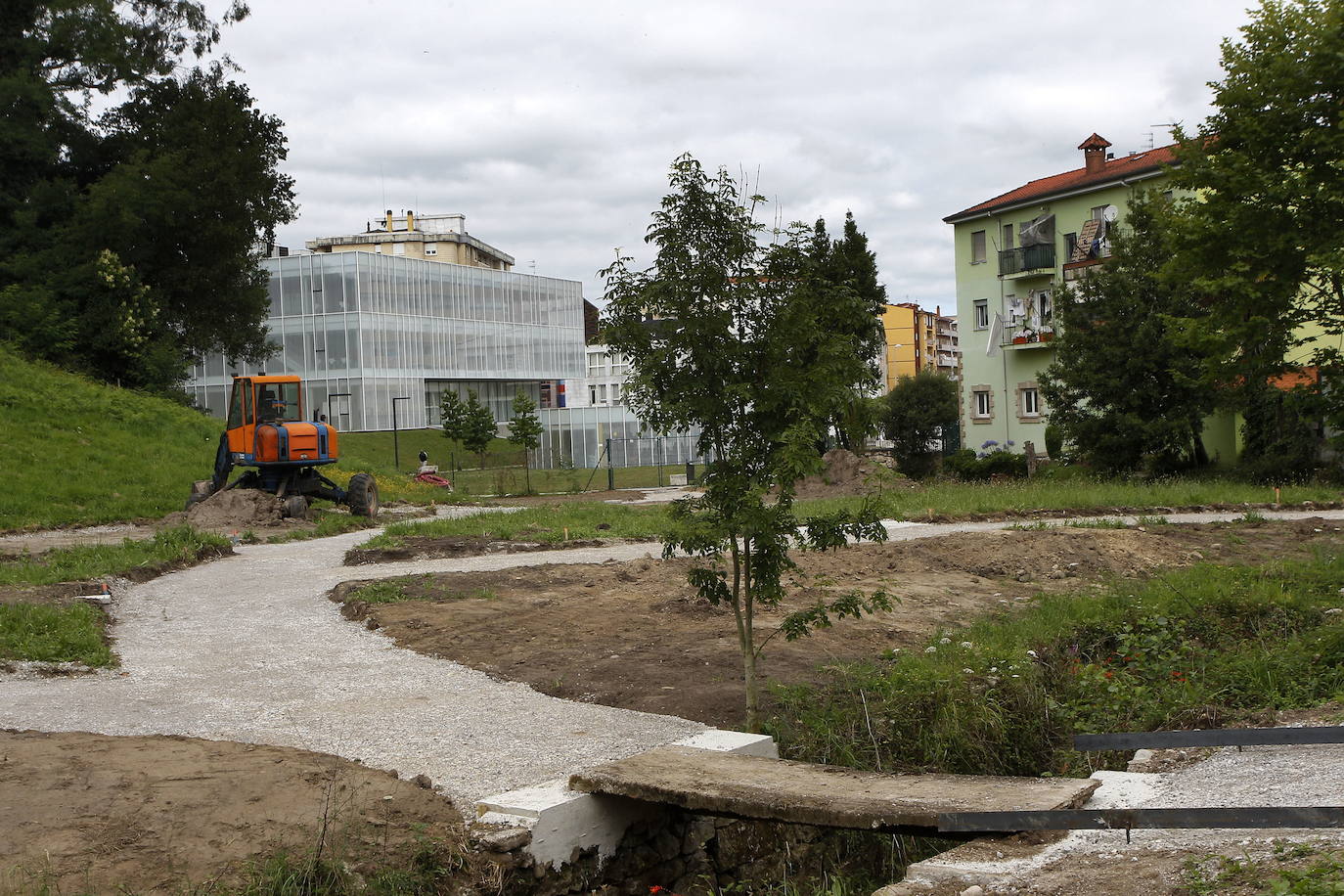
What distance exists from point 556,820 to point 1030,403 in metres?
42.5

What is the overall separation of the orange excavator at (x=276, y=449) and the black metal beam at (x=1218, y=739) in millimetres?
21090

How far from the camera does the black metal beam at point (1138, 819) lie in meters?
4.26

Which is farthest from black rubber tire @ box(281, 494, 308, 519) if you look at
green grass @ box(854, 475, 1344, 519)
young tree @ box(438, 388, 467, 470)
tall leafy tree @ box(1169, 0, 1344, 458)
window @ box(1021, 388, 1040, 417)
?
window @ box(1021, 388, 1040, 417)

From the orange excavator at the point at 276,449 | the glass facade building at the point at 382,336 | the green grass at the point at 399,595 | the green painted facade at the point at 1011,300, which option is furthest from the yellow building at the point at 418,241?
the green grass at the point at 399,595

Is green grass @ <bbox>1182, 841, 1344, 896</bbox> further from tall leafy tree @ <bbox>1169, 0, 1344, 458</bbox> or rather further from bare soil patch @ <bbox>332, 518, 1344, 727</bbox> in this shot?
tall leafy tree @ <bbox>1169, 0, 1344, 458</bbox>

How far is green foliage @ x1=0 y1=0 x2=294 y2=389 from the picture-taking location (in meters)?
38.6

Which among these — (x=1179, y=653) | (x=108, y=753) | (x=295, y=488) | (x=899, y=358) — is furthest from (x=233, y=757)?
(x=899, y=358)

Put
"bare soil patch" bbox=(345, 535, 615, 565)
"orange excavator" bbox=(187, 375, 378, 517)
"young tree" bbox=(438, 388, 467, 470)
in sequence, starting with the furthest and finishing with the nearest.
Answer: "young tree" bbox=(438, 388, 467, 470) → "orange excavator" bbox=(187, 375, 378, 517) → "bare soil patch" bbox=(345, 535, 615, 565)

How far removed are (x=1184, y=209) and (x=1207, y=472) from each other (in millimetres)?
22214

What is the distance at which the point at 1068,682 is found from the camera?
894 cm

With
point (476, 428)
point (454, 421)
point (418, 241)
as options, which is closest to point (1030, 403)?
point (476, 428)

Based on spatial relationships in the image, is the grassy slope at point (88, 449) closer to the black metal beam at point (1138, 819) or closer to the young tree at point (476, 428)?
the young tree at point (476, 428)

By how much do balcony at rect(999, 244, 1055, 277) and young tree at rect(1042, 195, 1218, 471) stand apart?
393 inches

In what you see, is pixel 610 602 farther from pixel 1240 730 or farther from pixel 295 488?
pixel 295 488
